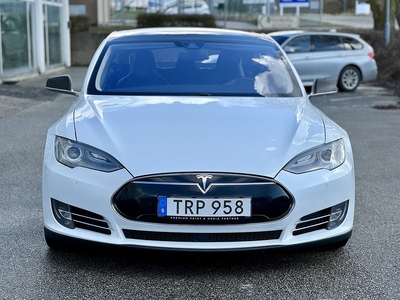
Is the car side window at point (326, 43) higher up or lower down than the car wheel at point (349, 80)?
higher up

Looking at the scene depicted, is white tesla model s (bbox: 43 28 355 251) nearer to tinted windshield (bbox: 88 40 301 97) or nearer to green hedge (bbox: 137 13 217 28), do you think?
tinted windshield (bbox: 88 40 301 97)

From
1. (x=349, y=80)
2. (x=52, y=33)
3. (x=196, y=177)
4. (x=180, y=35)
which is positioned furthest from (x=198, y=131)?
(x=52, y=33)

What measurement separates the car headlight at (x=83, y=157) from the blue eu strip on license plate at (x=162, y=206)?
0.97ft

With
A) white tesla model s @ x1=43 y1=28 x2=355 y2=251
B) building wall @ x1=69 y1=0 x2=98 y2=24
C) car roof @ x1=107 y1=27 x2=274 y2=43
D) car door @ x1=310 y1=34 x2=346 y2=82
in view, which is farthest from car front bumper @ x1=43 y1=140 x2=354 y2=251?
building wall @ x1=69 y1=0 x2=98 y2=24

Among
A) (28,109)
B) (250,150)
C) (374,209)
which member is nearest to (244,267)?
(250,150)

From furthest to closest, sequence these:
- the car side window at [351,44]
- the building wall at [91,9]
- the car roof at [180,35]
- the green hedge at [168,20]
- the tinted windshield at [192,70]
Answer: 1. the building wall at [91,9]
2. the green hedge at [168,20]
3. the car side window at [351,44]
4. the car roof at [180,35]
5. the tinted windshield at [192,70]

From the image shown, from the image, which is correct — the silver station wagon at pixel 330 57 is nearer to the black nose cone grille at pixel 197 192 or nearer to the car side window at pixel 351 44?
the car side window at pixel 351 44

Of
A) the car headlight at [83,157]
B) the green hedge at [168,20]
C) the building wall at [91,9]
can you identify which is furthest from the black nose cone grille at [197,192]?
the building wall at [91,9]

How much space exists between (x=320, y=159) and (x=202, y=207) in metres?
0.80

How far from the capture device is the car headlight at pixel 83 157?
399cm

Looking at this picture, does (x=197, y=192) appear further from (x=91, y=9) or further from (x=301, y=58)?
(x=91, y=9)

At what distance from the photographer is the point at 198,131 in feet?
13.9

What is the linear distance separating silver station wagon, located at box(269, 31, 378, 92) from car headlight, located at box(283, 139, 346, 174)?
516 inches

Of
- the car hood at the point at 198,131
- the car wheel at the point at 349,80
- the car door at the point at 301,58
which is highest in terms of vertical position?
the car hood at the point at 198,131
